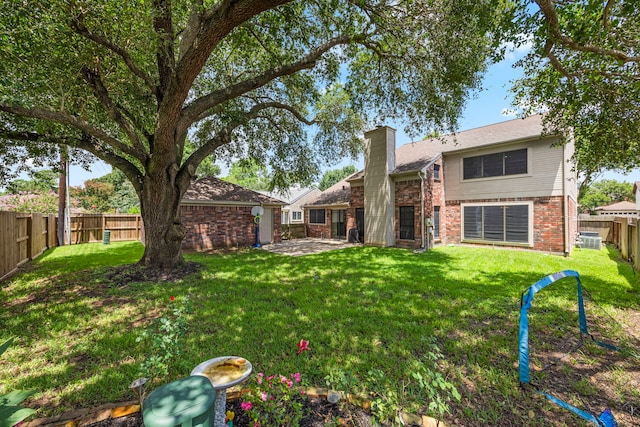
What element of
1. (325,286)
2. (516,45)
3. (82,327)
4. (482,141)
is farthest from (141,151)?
(482,141)

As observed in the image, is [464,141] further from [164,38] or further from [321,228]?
[164,38]

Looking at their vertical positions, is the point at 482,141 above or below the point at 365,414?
above

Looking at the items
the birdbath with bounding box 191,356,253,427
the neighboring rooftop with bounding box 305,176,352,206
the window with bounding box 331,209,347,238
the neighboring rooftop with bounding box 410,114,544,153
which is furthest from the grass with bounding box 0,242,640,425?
the neighboring rooftop with bounding box 305,176,352,206

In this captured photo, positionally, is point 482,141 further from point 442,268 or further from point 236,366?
point 236,366

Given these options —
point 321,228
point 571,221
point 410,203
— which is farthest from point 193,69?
point 571,221

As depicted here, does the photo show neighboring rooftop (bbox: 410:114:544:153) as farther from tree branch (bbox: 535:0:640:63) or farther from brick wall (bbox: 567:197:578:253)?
tree branch (bbox: 535:0:640:63)

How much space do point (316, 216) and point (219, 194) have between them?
737 centimetres

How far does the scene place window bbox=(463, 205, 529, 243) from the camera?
11641 mm

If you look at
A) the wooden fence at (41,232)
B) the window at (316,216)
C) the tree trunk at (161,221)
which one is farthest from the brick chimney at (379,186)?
the wooden fence at (41,232)

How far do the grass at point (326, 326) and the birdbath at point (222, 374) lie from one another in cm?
78

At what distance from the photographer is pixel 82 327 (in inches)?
174

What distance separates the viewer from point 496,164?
485 inches

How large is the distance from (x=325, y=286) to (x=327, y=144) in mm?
8836

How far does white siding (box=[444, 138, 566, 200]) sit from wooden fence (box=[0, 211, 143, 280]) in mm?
16624
